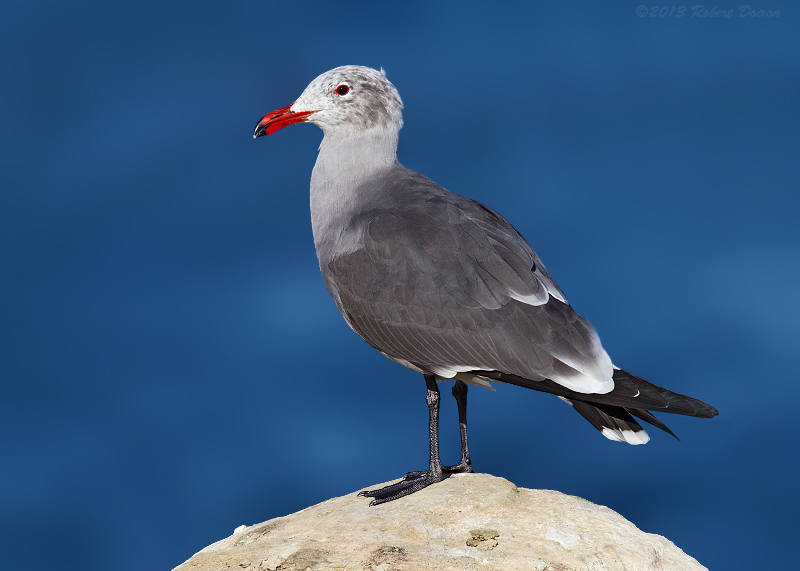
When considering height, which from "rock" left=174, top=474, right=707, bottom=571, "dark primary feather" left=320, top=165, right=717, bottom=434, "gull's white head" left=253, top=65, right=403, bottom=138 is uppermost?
"gull's white head" left=253, top=65, right=403, bottom=138

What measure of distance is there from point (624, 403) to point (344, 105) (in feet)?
7.87

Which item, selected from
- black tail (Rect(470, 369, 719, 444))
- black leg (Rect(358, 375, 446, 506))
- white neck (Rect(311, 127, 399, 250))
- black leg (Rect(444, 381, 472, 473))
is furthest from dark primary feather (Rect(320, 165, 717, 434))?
black leg (Rect(444, 381, 472, 473))

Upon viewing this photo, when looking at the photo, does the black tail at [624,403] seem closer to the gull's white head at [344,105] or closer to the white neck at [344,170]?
the white neck at [344,170]

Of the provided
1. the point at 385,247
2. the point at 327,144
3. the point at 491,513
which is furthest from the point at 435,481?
the point at 327,144

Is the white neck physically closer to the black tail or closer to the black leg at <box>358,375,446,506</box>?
the black leg at <box>358,375,446,506</box>

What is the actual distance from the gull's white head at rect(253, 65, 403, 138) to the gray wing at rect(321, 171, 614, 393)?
0.61m

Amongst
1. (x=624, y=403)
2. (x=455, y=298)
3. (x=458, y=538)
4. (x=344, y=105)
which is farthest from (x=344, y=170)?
(x=458, y=538)

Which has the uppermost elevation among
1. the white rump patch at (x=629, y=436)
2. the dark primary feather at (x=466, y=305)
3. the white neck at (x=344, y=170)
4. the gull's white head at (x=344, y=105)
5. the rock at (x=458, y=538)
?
the gull's white head at (x=344, y=105)

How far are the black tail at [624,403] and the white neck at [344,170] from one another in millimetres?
1316

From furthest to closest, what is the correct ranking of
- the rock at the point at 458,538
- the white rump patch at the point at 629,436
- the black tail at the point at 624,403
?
the white rump patch at the point at 629,436 < the black tail at the point at 624,403 < the rock at the point at 458,538

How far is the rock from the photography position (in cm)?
355

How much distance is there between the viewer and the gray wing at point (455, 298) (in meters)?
4.02

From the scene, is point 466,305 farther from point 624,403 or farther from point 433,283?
point 624,403

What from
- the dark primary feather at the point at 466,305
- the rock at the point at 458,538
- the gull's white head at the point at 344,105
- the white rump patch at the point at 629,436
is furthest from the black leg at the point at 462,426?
the gull's white head at the point at 344,105
